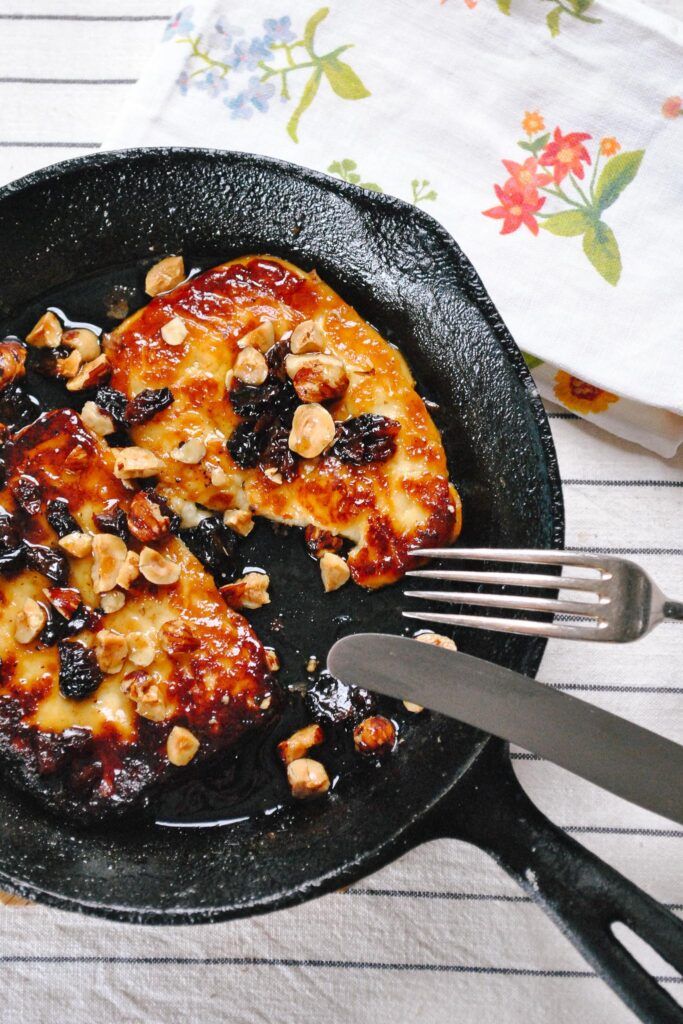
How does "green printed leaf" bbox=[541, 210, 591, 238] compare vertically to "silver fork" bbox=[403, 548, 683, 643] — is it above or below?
above

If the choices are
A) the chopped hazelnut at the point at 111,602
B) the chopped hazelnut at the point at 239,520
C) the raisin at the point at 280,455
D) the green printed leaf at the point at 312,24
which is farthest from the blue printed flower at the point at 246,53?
the chopped hazelnut at the point at 111,602

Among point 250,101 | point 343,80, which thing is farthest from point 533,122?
point 250,101

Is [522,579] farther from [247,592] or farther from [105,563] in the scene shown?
[105,563]

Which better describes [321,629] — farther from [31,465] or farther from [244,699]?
[31,465]

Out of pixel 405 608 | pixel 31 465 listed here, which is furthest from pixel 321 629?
pixel 31 465

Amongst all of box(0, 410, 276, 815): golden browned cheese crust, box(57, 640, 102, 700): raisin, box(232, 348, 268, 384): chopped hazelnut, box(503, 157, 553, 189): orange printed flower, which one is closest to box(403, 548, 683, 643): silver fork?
box(0, 410, 276, 815): golden browned cheese crust

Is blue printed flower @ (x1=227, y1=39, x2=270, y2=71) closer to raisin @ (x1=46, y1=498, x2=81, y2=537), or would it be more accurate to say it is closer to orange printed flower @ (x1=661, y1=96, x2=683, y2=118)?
orange printed flower @ (x1=661, y1=96, x2=683, y2=118)
